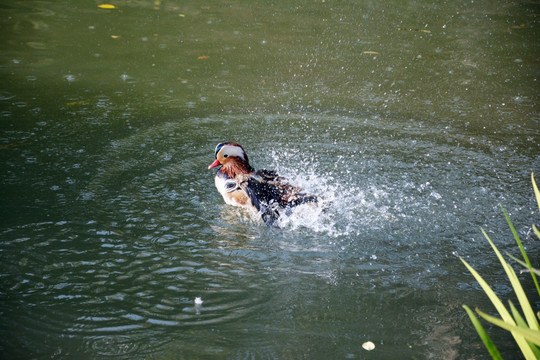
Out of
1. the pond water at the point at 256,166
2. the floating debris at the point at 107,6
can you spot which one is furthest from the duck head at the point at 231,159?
the floating debris at the point at 107,6

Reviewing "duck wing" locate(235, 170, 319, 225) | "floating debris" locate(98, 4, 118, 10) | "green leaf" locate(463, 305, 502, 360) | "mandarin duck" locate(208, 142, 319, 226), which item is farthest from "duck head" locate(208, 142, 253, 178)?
"floating debris" locate(98, 4, 118, 10)

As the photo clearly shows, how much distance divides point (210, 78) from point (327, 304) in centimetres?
526

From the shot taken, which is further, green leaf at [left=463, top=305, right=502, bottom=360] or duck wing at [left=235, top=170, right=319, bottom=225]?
duck wing at [left=235, top=170, right=319, bottom=225]

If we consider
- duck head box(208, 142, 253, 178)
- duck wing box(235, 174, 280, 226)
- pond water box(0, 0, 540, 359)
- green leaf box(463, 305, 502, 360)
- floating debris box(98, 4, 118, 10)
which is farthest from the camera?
floating debris box(98, 4, 118, 10)

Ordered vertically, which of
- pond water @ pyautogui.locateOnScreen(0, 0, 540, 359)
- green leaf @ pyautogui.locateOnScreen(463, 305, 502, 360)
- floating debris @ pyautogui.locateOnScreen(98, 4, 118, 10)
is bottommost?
pond water @ pyautogui.locateOnScreen(0, 0, 540, 359)

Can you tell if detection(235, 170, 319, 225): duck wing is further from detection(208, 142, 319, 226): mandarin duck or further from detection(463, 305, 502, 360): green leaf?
detection(463, 305, 502, 360): green leaf

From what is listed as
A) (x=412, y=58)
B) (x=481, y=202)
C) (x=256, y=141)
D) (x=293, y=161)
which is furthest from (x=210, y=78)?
(x=481, y=202)

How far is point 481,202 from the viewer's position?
5.23 m

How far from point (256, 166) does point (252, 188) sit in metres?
0.99

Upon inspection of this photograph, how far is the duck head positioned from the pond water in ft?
1.02

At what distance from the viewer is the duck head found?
534 centimetres

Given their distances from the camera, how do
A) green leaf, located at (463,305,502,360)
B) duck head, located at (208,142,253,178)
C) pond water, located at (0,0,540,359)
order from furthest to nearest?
duck head, located at (208,142,253,178), pond water, located at (0,0,540,359), green leaf, located at (463,305,502,360)

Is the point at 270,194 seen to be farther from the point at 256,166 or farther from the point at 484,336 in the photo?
the point at 484,336

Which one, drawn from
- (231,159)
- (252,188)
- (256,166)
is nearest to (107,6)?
(256,166)
